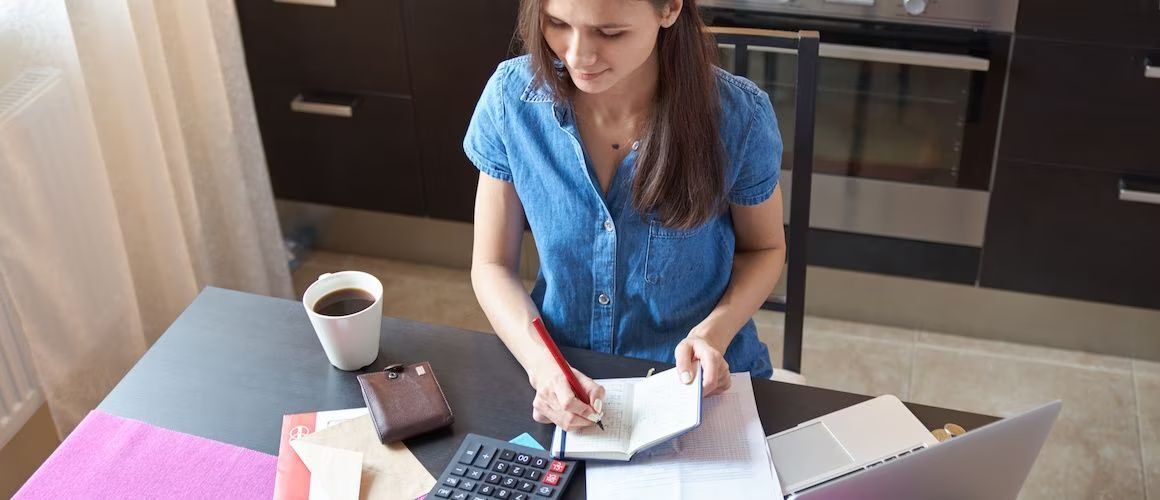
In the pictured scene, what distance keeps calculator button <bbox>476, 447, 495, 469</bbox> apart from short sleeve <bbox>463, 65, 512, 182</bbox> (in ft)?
1.25

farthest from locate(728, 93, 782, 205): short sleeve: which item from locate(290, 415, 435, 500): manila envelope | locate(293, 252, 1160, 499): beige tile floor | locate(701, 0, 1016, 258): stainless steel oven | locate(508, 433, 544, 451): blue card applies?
locate(293, 252, 1160, 499): beige tile floor

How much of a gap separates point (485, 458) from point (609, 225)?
35 centimetres

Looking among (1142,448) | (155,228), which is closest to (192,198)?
(155,228)

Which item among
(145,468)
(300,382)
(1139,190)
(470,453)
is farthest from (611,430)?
(1139,190)

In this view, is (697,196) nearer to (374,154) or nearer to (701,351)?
(701,351)

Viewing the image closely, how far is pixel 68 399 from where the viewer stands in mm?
2043

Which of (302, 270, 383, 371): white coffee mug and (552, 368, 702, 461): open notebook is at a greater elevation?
(302, 270, 383, 371): white coffee mug

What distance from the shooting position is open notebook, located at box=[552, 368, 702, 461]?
1152 millimetres

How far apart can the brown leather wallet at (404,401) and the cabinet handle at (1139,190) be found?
1.50m

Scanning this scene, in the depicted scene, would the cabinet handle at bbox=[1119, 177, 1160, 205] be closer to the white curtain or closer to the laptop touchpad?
the laptop touchpad

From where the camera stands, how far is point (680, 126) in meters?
1.32

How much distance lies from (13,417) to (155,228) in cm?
43

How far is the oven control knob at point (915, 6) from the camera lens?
6.92ft

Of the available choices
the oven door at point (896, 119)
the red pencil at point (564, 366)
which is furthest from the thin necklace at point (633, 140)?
the oven door at point (896, 119)
